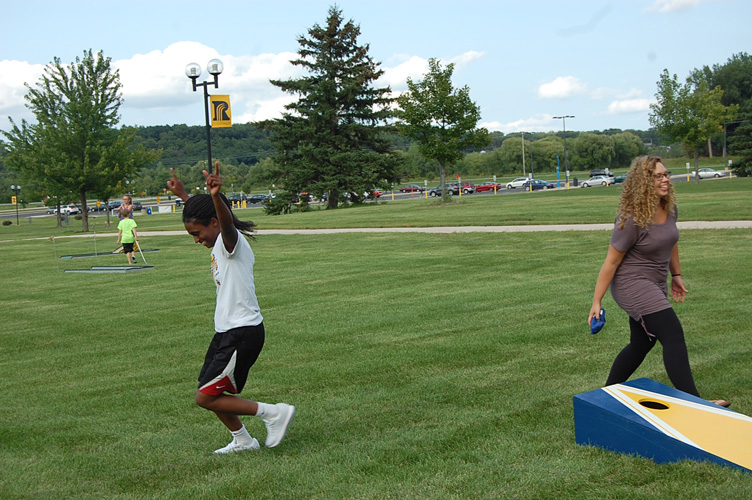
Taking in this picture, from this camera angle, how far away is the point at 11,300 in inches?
560

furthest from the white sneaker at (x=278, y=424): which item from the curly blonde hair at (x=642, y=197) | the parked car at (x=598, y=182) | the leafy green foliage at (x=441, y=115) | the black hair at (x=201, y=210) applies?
the parked car at (x=598, y=182)

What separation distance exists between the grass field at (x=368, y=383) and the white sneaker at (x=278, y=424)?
0.25 feet

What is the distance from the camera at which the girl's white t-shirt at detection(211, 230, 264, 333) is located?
4.59 metres

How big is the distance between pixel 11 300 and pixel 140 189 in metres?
36.9

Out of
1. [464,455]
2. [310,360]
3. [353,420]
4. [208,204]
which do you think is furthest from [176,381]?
[464,455]

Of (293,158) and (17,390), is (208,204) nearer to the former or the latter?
(17,390)

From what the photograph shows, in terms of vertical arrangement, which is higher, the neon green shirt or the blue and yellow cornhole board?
the neon green shirt

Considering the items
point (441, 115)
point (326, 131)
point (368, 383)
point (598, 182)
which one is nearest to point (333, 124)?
point (326, 131)

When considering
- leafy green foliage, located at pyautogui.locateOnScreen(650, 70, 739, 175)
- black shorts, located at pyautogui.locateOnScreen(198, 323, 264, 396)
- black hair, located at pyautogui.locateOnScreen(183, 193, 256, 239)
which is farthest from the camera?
leafy green foliage, located at pyautogui.locateOnScreen(650, 70, 739, 175)

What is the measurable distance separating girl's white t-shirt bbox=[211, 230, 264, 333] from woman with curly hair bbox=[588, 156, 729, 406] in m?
2.38

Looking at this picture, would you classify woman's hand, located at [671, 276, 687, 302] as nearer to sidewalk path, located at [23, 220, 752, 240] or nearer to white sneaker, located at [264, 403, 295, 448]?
white sneaker, located at [264, 403, 295, 448]

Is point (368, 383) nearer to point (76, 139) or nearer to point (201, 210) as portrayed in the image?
point (201, 210)

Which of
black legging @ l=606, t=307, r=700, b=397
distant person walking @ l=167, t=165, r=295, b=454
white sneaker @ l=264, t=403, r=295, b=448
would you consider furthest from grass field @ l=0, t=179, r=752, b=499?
black legging @ l=606, t=307, r=700, b=397

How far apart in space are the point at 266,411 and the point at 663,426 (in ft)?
8.38
